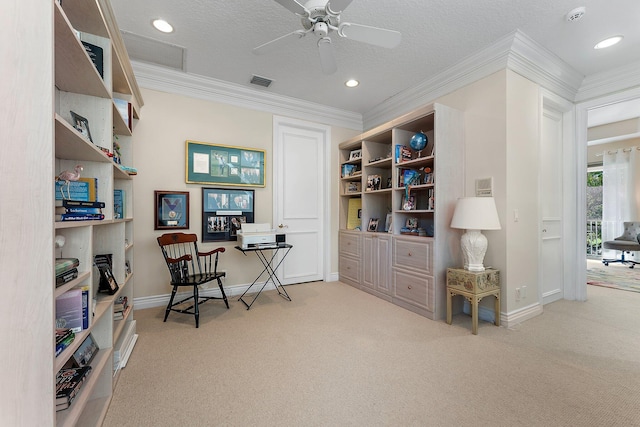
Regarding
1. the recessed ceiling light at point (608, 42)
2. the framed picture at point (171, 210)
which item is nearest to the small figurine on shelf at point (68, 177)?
the framed picture at point (171, 210)

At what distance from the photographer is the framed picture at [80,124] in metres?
1.52

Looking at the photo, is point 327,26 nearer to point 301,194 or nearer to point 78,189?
point 78,189

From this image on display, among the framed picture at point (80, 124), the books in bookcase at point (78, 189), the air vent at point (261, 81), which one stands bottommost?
the books in bookcase at point (78, 189)

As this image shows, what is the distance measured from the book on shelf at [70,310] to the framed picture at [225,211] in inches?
87.5

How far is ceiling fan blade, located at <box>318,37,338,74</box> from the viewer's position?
2.10 m

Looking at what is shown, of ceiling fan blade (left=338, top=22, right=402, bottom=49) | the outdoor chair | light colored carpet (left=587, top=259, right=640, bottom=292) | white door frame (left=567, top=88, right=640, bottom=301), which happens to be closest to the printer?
ceiling fan blade (left=338, top=22, right=402, bottom=49)

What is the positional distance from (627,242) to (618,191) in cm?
127

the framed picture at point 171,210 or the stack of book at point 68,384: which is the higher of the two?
the framed picture at point 171,210

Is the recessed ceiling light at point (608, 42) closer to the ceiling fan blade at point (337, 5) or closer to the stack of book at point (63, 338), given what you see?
the ceiling fan blade at point (337, 5)

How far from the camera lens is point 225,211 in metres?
3.58

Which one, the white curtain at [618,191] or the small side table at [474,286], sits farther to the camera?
the white curtain at [618,191]

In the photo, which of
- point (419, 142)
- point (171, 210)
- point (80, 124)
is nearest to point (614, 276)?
point (419, 142)

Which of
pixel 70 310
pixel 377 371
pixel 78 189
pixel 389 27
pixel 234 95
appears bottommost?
pixel 377 371

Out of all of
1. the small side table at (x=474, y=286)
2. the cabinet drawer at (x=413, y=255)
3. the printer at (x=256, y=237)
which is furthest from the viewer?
the printer at (x=256, y=237)
